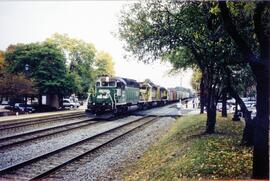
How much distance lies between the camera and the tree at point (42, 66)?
50969 mm

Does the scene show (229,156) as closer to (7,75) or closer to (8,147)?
(8,147)

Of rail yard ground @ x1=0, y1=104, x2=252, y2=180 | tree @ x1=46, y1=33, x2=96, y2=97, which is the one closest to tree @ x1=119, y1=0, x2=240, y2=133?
rail yard ground @ x1=0, y1=104, x2=252, y2=180

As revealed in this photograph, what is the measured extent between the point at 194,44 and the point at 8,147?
10986 millimetres

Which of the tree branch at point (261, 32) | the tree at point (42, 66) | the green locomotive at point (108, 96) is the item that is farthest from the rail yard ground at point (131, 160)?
the tree at point (42, 66)

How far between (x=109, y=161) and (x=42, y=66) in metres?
38.9

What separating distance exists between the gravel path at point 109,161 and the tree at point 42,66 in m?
31.3

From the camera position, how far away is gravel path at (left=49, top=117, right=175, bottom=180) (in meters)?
12.5

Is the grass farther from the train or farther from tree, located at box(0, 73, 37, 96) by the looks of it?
tree, located at box(0, 73, 37, 96)

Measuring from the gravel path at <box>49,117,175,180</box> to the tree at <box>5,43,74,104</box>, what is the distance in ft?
103

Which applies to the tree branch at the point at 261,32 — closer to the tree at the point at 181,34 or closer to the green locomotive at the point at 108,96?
the tree at the point at 181,34

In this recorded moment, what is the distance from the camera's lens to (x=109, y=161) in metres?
15.1

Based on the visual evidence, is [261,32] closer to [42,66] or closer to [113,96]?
[113,96]

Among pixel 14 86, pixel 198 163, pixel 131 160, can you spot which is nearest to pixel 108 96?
pixel 14 86

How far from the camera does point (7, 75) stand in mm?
46219
